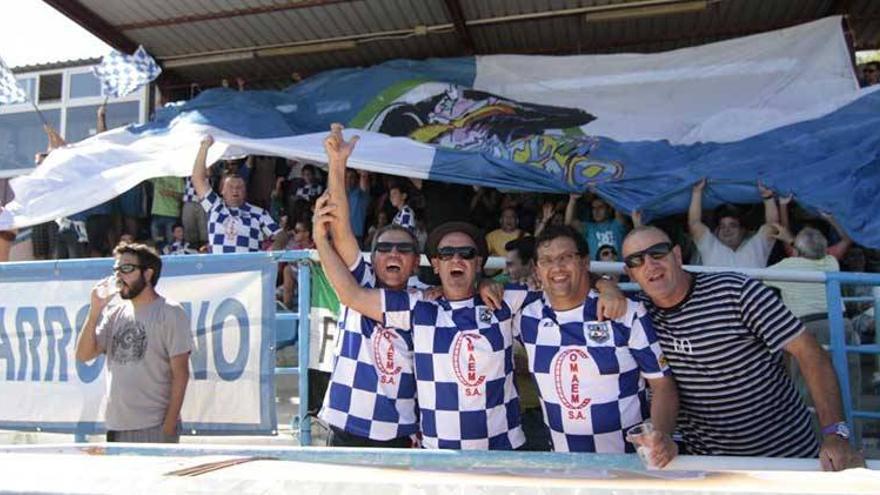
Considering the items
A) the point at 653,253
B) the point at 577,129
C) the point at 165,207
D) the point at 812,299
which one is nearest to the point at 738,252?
the point at 812,299

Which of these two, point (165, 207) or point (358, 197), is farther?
point (165, 207)

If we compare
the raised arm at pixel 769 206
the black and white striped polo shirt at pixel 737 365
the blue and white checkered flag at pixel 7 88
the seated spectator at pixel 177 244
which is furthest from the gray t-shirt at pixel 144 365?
the blue and white checkered flag at pixel 7 88

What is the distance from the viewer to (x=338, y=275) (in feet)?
8.18

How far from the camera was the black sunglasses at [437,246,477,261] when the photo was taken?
2373 millimetres

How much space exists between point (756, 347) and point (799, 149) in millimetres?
3646

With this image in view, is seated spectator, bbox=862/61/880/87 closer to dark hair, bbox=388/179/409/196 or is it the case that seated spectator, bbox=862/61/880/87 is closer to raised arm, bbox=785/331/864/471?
dark hair, bbox=388/179/409/196

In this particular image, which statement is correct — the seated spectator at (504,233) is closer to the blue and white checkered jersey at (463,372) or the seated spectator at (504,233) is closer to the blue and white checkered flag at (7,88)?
the blue and white checkered jersey at (463,372)

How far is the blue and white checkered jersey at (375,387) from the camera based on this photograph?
243cm

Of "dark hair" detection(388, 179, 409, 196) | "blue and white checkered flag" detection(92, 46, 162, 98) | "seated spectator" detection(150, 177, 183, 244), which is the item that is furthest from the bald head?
"blue and white checkered flag" detection(92, 46, 162, 98)

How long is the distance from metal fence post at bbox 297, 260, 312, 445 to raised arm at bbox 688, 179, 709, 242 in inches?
128

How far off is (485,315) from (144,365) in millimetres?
1751

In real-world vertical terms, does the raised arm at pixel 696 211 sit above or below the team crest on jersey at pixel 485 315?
above

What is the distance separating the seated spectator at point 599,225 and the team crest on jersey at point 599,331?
3411 millimetres

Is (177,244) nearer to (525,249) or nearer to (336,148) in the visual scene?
(525,249)
